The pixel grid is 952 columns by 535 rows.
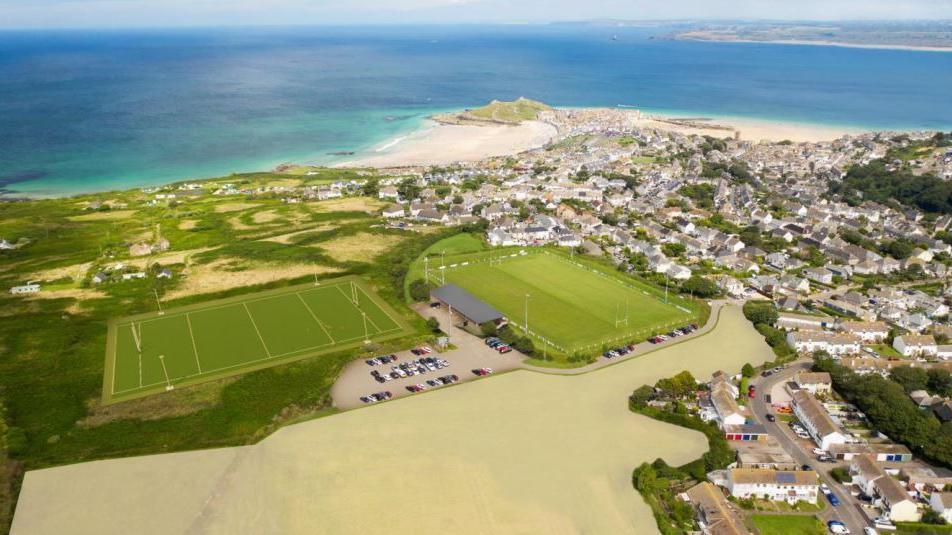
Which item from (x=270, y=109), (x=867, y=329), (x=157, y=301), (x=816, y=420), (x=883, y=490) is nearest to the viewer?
(x=883, y=490)

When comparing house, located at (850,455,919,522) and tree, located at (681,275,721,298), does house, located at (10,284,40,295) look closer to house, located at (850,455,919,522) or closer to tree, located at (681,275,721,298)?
tree, located at (681,275,721,298)

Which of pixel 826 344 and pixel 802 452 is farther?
pixel 826 344

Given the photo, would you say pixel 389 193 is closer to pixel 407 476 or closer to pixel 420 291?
pixel 420 291

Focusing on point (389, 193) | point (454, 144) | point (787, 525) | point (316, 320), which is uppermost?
point (454, 144)

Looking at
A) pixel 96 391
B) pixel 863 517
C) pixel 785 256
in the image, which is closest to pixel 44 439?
pixel 96 391

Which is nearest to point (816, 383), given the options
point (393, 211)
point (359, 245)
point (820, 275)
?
point (820, 275)

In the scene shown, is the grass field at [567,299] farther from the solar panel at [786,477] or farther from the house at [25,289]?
the house at [25,289]
